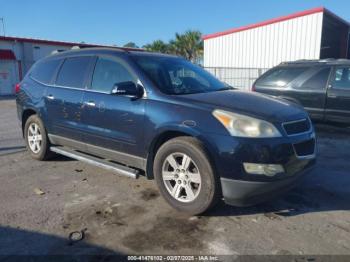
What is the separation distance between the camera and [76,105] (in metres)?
4.98

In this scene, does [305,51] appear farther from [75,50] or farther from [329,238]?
[329,238]

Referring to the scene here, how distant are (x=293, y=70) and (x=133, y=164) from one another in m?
5.51

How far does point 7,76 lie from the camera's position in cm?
2627

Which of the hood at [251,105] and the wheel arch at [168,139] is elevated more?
the hood at [251,105]

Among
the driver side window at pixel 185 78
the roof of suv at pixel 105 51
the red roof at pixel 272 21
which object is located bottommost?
the driver side window at pixel 185 78

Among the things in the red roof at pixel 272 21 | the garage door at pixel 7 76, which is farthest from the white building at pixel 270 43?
the garage door at pixel 7 76

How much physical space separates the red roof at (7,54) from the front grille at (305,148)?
26105mm

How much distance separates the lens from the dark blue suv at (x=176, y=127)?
3.48 metres

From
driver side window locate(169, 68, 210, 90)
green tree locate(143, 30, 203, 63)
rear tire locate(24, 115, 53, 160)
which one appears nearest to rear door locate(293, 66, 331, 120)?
driver side window locate(169, 68, 210, 90)

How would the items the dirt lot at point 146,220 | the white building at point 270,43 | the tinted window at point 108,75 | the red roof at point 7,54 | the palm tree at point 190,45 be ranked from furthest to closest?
the palm tree at point 190,45 → the red roof at point 7,54 → the white building at point 270,43 → the tinted window at point 108,75 → the dirt lot at point 146,220

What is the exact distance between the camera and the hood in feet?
12.0

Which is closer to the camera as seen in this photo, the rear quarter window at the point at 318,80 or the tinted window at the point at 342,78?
the tinted window at the point at 342,78

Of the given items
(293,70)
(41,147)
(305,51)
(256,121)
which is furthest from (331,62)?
(305,51)

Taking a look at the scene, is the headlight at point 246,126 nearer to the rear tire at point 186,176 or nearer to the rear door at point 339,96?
the rear tire at point 186,176
